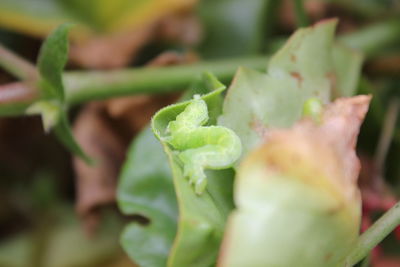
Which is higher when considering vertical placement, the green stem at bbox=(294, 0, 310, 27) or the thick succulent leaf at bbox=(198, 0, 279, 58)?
the green stem at bbox=(294, 0, 310, 27)

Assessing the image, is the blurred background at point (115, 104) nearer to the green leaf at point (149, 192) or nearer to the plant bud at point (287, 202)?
the green leaf at point (149, 192)

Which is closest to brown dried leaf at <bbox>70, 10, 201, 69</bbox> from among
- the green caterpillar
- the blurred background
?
the blurred background

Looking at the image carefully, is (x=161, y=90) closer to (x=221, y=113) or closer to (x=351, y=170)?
(x=221, y=113)

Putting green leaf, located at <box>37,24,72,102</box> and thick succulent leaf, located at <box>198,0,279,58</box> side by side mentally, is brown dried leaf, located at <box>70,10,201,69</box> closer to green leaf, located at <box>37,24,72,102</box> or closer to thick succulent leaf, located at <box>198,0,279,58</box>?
thick succulent leaf, located at <box>198,0,279,58</box>

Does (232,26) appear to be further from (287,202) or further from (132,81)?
(287,202)

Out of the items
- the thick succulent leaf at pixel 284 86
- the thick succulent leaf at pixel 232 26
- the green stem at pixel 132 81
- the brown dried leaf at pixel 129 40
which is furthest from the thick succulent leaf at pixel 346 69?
the brown dried leaf at pixel 129 40

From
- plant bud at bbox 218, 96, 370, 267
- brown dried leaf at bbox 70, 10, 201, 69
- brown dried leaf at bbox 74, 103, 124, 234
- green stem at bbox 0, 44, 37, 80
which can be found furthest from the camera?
brown dried leaf at bbox 70, 10, 201, 69
